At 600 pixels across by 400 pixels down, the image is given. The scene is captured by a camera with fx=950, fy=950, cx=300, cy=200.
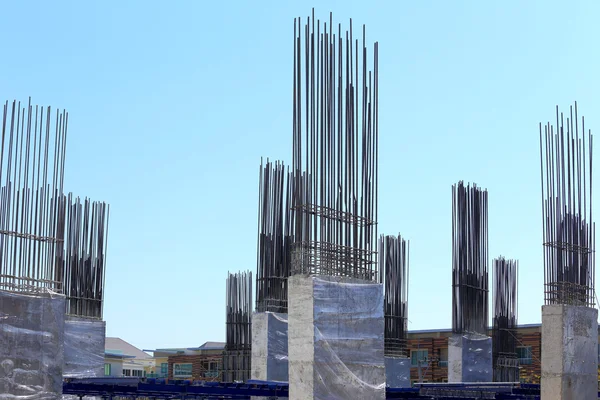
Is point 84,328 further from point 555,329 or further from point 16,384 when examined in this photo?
point 555,329

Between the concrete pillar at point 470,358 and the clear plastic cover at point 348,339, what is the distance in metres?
12.3

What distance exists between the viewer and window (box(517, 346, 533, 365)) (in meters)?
44.4

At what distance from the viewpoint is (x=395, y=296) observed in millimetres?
33531

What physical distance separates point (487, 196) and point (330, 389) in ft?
50.4

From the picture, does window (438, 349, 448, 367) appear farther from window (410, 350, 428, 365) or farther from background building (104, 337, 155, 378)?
background building (104, 337, 155, 378)

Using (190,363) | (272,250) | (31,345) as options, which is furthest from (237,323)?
(190,363)

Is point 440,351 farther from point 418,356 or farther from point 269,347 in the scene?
point 269,347

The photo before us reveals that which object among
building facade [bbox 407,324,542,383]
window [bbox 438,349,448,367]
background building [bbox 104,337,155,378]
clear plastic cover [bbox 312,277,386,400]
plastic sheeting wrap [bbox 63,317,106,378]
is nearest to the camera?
clear plastic cover [bbox 312,277,386,400]

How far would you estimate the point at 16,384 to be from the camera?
17.1 metres

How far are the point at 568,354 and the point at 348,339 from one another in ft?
21.2

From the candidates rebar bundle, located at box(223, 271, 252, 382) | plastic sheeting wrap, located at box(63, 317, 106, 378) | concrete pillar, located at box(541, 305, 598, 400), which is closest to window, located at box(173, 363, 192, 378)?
rebar bundle, located at box(223, 271, 252, 382)

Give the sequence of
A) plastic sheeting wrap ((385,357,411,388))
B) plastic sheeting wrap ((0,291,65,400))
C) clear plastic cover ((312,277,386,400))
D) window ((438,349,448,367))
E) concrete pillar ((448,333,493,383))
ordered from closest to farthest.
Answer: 1. clear plastic cover ((312,277,386,400))
2. plastic sheeting wrap ((0,291,65,400))
3. concrete pillar ((448,333,493,383))
4. plastic sheeting wrap ((385,357,411,388))
5. window ((438,349,448,367))

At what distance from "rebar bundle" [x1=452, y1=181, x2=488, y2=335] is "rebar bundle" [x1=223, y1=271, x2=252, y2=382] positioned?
276 inches

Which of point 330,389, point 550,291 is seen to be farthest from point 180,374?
point 330,389
